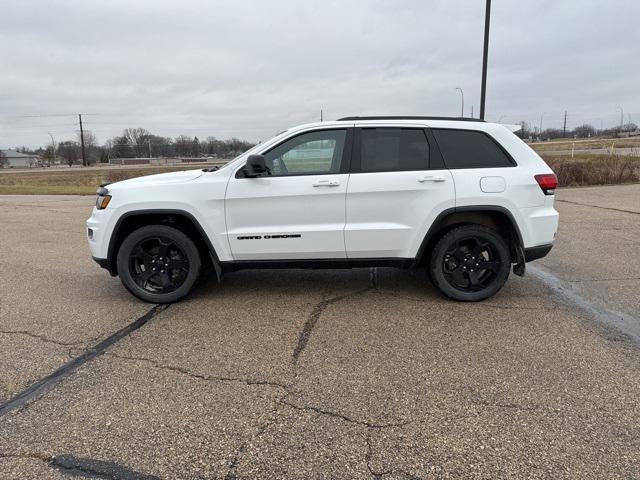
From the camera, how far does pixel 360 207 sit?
4.71 metres

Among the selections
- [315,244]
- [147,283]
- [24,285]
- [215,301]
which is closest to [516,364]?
[315,244]

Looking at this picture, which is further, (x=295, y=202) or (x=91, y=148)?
(x=91, y=148)

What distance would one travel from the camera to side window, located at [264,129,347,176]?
188 inches

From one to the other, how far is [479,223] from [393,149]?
1.17 meters

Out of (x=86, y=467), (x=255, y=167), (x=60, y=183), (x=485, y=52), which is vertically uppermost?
(x=485, y=52)

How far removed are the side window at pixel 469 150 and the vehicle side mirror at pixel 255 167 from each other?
5.82 ft

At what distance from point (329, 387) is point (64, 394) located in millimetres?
1801

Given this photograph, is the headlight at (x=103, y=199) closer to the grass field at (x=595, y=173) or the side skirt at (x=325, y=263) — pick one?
the side skirt at (x=325, y=263)

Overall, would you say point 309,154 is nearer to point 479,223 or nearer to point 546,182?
point 479,223

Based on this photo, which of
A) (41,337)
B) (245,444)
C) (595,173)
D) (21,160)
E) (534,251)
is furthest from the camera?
(21,160)

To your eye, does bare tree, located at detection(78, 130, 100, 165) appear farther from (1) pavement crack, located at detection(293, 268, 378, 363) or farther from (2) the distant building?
(1) pavement crack, located at detection(293, 268, 378, 363)

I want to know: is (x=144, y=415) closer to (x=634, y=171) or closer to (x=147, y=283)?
(x=147, y=283)

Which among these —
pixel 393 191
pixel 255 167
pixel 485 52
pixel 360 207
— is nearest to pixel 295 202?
pixel 255 167

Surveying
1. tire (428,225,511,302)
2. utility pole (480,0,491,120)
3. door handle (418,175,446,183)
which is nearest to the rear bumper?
tire (428,225,511,302)
